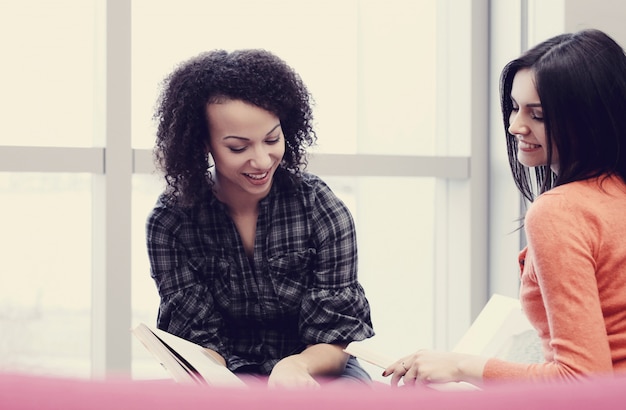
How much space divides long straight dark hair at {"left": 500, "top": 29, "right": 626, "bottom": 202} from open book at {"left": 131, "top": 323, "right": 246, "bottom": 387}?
0.62m

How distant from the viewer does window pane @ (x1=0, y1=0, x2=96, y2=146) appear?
221 centimetres

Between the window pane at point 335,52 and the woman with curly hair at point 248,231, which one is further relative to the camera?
the window pane at point 335,52

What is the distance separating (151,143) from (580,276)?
1.64m

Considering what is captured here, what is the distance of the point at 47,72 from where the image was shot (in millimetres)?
2246

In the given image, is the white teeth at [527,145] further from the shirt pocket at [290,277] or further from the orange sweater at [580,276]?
the shirt pocket at [290,277]

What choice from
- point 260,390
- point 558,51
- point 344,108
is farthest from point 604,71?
point 344,108

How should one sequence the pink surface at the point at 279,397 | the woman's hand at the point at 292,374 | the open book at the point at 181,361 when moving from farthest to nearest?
the woman's hand at the point at 292,374, the open book at the point at 181,361, the pink surface at the point at 279,397

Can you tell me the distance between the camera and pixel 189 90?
62.0 inches

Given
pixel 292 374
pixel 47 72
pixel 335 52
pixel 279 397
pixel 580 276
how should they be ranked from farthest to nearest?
1. pixel 335 52
2. pixel 47 72
3. pixel 292 374
4. pixel 580 276
5. pixel 279 397

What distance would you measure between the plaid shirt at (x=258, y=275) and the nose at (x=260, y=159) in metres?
0.13

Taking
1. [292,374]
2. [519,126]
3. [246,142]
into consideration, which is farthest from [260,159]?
[519,126]

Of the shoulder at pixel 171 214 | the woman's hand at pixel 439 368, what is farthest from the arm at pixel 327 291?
the woman's hand at pixel 439 368

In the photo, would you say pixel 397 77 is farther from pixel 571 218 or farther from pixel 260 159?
pixel 571 218

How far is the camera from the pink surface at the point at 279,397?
237mm
